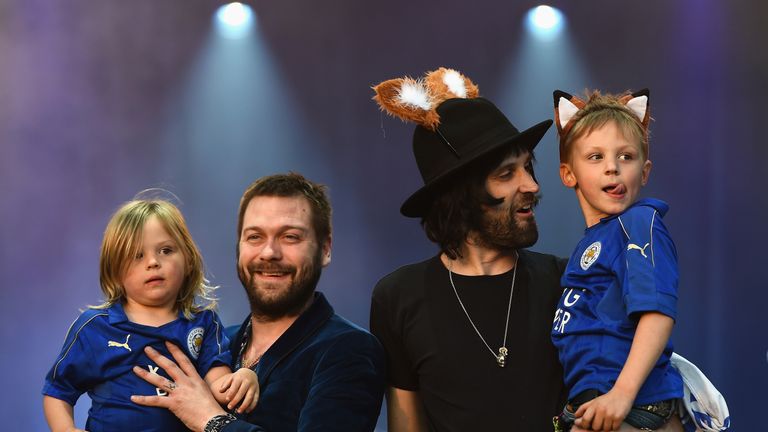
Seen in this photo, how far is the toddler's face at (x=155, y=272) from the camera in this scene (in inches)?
105

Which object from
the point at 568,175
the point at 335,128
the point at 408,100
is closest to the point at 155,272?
the point at 408,100

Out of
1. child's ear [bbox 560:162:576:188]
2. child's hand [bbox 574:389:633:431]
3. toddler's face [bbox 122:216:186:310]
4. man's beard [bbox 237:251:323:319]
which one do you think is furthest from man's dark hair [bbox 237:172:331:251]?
child's hand [bbox 574:389:633:431]

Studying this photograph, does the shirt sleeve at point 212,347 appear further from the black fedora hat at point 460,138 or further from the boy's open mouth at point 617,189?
the boy's open mouth at point 617,189

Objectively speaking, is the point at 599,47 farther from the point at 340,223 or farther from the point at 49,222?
the point at 49,222

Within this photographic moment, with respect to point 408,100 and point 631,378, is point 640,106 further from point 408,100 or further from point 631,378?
point 631,378

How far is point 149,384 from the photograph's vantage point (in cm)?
257

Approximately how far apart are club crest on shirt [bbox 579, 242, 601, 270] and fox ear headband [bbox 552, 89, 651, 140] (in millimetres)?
401

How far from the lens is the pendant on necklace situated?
255 cm

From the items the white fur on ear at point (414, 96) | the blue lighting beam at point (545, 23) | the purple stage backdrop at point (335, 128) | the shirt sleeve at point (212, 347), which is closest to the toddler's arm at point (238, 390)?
the shirt sleeve at point (212, 347)

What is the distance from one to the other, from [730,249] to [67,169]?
16.2 ft

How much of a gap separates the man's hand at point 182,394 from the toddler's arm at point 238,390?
0.10 feet

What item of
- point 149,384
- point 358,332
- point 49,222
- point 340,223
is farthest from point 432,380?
point 49,222

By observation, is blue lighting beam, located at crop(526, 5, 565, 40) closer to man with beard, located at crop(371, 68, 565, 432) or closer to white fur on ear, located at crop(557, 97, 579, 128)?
man with beard, located at crop(371, 68, 565, 432)

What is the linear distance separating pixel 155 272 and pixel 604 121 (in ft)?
4.86
